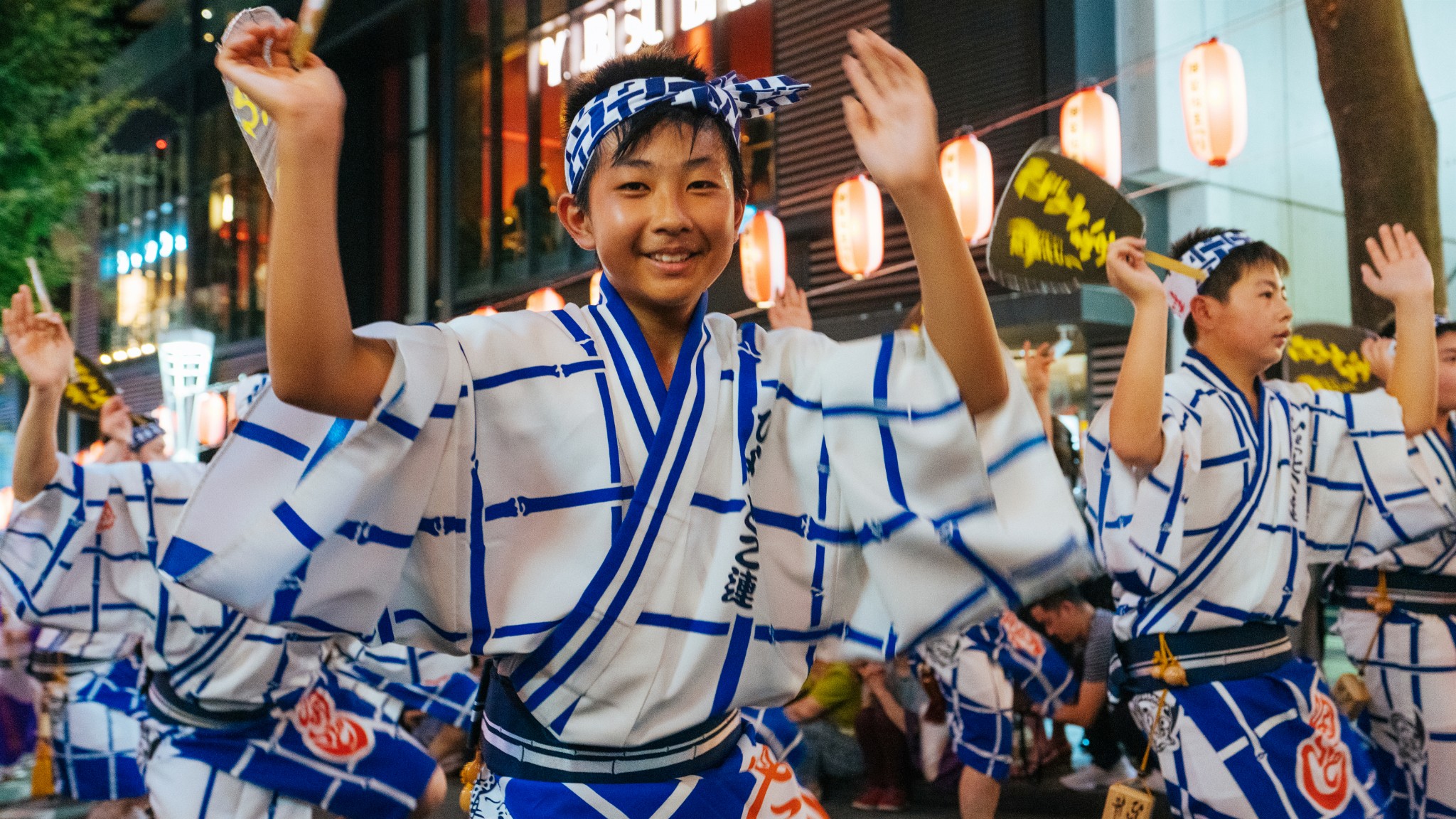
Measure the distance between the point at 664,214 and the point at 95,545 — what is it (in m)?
2.84

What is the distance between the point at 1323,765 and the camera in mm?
2770

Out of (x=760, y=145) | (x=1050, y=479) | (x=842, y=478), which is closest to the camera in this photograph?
(x=1050, y=479)

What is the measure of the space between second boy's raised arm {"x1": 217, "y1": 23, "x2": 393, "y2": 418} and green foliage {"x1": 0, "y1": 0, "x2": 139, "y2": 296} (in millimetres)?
11709

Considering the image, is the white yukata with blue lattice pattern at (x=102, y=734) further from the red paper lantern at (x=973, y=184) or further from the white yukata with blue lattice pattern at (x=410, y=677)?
the red paper lantern at (x=973, y=184)

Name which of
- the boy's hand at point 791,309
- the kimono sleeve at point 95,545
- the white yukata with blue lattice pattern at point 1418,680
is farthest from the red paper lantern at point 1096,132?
the kimono sleeve at point 95,545

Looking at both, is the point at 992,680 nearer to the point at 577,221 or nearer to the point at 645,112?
the point at 577,221

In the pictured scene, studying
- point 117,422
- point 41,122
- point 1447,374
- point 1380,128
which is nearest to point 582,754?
point 1447,374

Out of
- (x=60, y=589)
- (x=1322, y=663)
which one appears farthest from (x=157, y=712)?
(x=1322, y=663)

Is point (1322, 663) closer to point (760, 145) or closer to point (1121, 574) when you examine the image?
point (1121, 574)

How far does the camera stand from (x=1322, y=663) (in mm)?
6746

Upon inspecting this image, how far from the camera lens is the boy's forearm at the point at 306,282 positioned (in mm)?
1268

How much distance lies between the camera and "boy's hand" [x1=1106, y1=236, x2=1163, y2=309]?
2801 mm

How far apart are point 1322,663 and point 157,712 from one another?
6112 mm

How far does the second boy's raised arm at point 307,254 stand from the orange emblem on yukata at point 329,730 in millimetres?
2531
